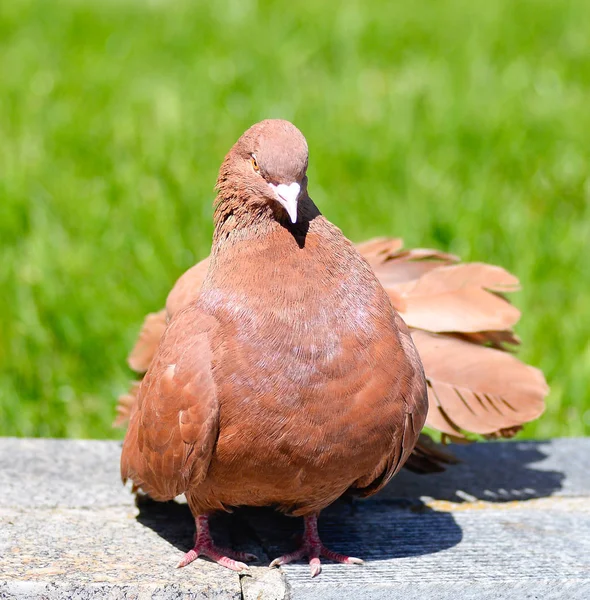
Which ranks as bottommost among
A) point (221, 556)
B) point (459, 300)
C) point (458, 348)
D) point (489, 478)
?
point (221, 556)

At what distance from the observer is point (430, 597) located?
9.07 feet

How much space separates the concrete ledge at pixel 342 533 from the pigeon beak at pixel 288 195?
1064 millimetres

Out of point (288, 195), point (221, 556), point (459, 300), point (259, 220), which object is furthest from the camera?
point (459, 300)

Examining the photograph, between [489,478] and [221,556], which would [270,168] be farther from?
[489,478]

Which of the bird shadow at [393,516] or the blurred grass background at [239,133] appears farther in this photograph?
the blurred grass background at [239,133]

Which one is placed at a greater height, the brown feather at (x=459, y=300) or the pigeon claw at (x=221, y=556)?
the brown feather at (x=459, y=300)

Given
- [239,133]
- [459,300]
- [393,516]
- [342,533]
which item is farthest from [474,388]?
[239,133]

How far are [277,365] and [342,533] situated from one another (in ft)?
2.90

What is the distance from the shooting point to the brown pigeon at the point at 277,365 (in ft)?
8.59

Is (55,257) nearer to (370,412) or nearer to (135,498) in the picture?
(135,498)

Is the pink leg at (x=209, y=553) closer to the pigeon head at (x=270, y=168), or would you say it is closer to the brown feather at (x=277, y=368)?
the brown feather at (x=277, y=368)

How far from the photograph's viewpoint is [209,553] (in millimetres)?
2949

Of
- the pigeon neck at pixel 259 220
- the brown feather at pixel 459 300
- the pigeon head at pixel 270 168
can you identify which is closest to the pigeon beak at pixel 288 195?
the pigeon head at pixel 270 168

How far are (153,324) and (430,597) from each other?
4.79 ft
